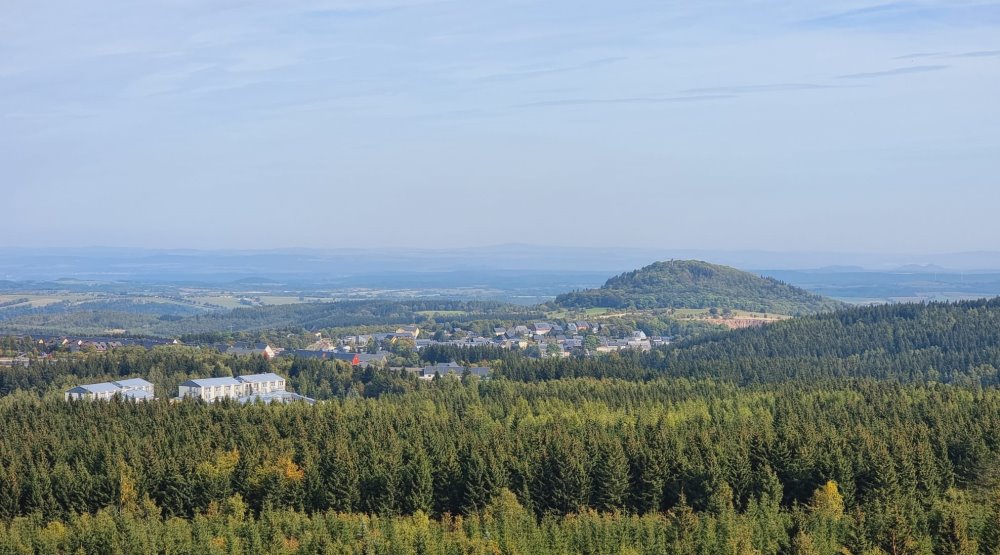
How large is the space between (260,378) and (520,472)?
41374mm

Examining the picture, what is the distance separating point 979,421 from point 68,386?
57651 millimetres

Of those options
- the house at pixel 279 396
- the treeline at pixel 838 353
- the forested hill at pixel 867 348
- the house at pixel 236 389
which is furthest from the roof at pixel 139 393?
the forested hill at pixel 867 348

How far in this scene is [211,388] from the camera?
86312 millimetres

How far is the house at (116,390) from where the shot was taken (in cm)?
8131

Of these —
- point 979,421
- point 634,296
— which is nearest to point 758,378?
point 979,421

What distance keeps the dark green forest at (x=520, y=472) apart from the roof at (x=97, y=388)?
4.66 metres

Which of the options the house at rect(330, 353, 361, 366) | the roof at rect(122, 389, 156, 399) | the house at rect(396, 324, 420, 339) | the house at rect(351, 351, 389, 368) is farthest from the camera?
the house at rect(396, 324, 420, 339)

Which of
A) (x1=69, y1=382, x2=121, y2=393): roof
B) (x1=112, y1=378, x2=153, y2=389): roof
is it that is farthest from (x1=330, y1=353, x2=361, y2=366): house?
(x1=69, y1=382, x2=121, y2=393): roof

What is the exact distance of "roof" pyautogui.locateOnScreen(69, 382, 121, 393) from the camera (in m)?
81.9

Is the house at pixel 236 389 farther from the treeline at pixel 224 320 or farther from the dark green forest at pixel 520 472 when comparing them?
the treeline at pixel 224 320

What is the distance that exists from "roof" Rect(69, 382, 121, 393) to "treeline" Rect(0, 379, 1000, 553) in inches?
740

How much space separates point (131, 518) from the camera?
46531 millimetres

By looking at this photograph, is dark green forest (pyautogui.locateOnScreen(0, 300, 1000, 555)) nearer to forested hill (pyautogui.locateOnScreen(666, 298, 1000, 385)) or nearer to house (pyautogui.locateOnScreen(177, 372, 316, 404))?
house (pyautogui.locateOnScreen(177, 372, 316, 404))

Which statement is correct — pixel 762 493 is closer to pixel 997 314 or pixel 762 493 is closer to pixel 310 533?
pixel 310 533
